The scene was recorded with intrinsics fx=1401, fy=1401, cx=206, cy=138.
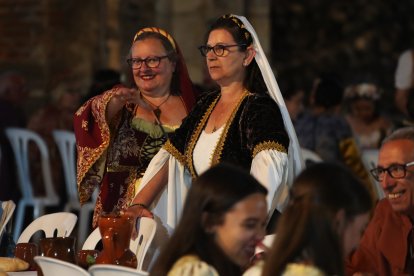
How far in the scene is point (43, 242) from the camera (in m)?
4.73

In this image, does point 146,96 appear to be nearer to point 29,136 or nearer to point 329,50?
point 29,136

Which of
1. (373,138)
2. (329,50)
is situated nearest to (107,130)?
(373,138)

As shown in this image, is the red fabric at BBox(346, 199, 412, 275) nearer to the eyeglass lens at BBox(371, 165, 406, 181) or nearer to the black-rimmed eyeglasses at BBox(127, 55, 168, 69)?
the eyeglass lens at BBox(371, 165, 406, 181)

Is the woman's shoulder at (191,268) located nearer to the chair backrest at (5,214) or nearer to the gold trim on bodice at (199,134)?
the gold trim on bodice at (199,134)

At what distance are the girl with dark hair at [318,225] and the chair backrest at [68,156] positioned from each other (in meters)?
5.98

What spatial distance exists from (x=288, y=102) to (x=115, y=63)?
1780 millimetres

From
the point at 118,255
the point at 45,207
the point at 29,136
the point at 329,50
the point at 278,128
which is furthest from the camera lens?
the point at 329,50

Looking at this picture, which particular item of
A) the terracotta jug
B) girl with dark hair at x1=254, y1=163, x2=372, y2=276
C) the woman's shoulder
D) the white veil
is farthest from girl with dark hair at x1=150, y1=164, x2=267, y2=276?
the white veil

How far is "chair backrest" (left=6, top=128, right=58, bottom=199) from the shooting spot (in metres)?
9.44

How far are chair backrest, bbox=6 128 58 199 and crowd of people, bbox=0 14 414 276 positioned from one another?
11.4 ft

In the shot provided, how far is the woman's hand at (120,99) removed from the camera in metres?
5.41

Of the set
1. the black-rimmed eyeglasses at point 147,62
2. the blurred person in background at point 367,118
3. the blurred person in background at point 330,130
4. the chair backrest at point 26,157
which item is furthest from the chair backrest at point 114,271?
the blurred person in background at point 367,118

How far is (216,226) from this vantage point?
147 inches

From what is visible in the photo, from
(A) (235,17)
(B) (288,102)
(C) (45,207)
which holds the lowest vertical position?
(C) (45,207)
